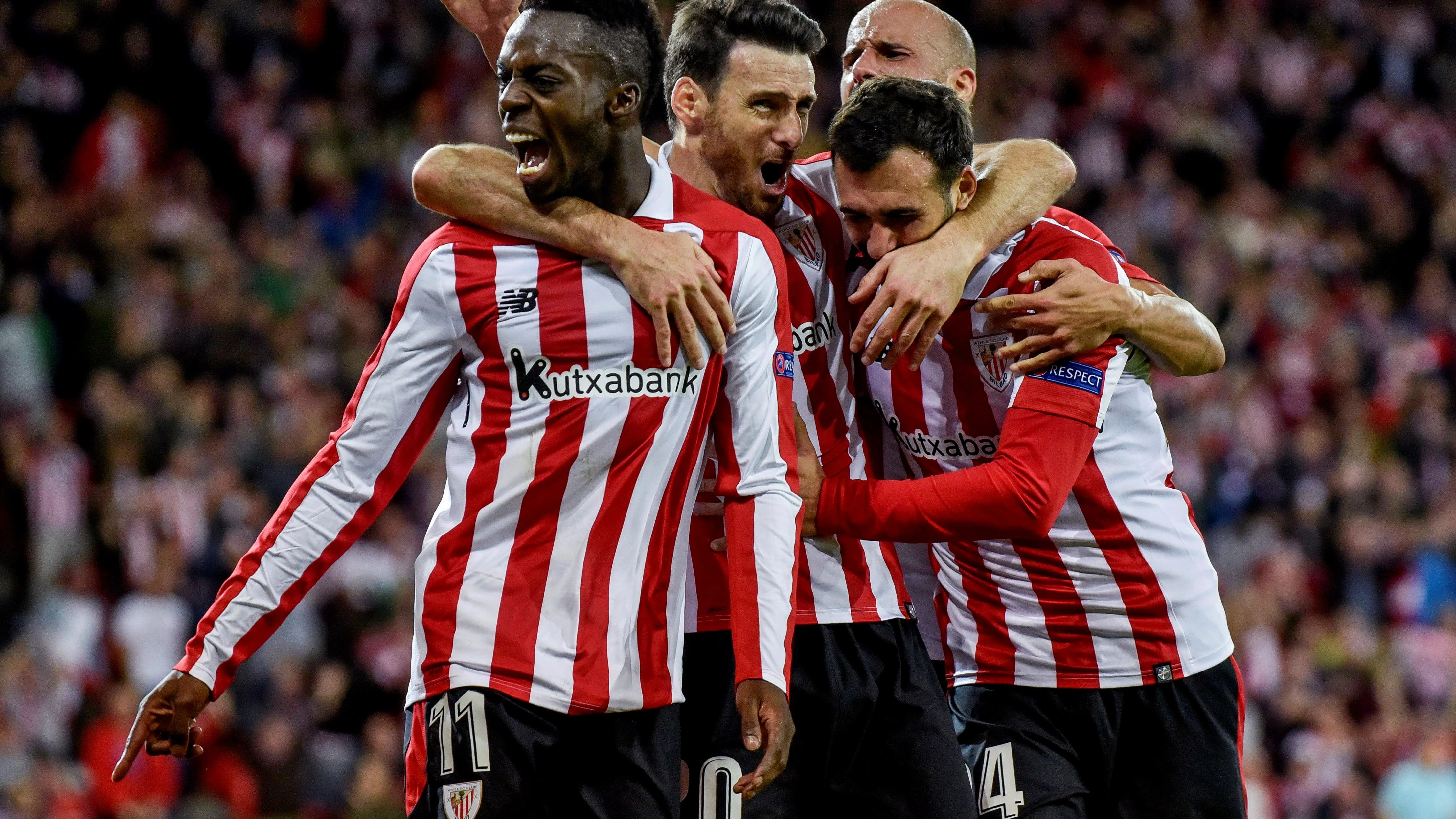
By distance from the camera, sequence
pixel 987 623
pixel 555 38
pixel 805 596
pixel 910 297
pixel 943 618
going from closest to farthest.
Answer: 1. pixel 555 38
2. pixel 910 297
3. pixel 805 596
4. pixel 987 623
5. pixel 943 618

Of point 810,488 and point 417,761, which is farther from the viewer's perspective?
point 810,488

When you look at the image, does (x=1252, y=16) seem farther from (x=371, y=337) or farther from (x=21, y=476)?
(x=21, y=476)

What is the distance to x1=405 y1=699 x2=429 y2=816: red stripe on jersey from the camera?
3.17m

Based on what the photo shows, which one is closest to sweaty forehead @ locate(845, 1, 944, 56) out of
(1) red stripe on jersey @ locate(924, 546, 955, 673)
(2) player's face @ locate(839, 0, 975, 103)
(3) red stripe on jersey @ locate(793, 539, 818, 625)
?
(2) player's face @ locate(839, 0, 975, 103)

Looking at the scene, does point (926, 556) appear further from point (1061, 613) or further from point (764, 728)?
point (764, 728)

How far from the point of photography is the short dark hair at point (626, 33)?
10.6 ft

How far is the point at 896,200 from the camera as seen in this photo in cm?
373

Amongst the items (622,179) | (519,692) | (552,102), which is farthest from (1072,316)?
(519,692)

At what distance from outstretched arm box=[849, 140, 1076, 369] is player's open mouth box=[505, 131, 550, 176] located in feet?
2.62

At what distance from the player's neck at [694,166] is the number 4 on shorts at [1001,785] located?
1512mm

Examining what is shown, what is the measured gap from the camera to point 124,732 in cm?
895

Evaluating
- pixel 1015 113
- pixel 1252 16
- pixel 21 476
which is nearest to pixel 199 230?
pixel 21 476

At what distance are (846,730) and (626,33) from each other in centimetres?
166

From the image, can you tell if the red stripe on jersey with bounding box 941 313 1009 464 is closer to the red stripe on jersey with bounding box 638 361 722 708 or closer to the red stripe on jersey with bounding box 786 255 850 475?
the red stripe on jersey with bounding box 786 255 850 475
